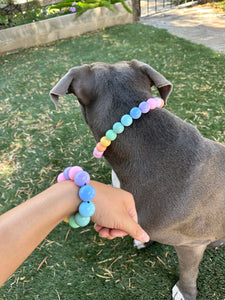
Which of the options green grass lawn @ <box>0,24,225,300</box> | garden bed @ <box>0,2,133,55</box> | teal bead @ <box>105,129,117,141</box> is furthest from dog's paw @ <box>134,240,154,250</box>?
garden bed @ <box>0,2,133,55</box>

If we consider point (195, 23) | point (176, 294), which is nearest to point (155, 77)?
point (176, 294)

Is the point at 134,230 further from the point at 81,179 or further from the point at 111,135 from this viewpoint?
the point at 111,135

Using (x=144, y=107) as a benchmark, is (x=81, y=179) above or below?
below

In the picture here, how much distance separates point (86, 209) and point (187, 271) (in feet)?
4.56

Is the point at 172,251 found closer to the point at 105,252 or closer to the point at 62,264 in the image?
the point at 105,252

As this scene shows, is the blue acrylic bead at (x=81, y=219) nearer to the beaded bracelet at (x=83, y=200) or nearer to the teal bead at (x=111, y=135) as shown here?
the beaded bracelet at (x=83, y=200)

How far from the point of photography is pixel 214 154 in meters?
2.05

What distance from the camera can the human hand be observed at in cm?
156

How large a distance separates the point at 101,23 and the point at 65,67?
2.96 m

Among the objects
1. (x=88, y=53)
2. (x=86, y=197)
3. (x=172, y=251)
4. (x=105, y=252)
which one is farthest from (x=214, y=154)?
(x=88, y=53)

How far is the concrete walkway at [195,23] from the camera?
7.01 meters

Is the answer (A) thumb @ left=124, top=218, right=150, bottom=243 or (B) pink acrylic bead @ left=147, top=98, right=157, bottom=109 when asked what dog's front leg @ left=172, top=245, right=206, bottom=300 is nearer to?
(A) thumb @ left=124, top=218, right=150, bottom=243

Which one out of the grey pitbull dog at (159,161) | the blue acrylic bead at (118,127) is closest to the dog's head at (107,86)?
the grey pitbull dog at (159,161)

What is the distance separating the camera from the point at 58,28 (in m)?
7.88
